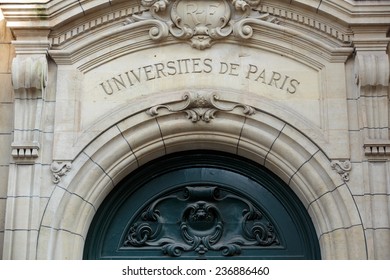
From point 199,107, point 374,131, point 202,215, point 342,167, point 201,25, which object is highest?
point 201,25

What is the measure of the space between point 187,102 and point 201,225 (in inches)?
59.9

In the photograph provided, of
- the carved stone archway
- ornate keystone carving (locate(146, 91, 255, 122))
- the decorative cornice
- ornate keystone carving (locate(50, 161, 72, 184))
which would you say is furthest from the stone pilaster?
ornate keystone carving (locate(50, 161, 72, 184))

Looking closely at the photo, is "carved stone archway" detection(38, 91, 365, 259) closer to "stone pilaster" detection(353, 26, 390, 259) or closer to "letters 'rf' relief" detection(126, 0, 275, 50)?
"stone pilaster" detection(353, 26, 390, 259)

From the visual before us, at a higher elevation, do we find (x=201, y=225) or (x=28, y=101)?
(x=28, y=101)

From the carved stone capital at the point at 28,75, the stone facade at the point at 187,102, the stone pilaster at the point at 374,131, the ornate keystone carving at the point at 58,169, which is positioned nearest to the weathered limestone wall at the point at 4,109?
the stone facade at the point at 187,102

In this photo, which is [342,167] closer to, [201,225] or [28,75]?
[201,225]

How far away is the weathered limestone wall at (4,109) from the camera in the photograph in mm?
10453

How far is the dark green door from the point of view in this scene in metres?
10.6

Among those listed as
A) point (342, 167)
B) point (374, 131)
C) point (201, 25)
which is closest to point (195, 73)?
point (201, 25)

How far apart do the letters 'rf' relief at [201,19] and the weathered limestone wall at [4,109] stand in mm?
1576

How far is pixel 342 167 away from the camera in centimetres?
1030

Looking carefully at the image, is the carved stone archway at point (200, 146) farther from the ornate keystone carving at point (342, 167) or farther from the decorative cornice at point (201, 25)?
the decorative cornice at point (201, 25)

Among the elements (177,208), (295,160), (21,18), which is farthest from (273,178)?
(21,18)

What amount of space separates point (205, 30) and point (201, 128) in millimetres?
1257
